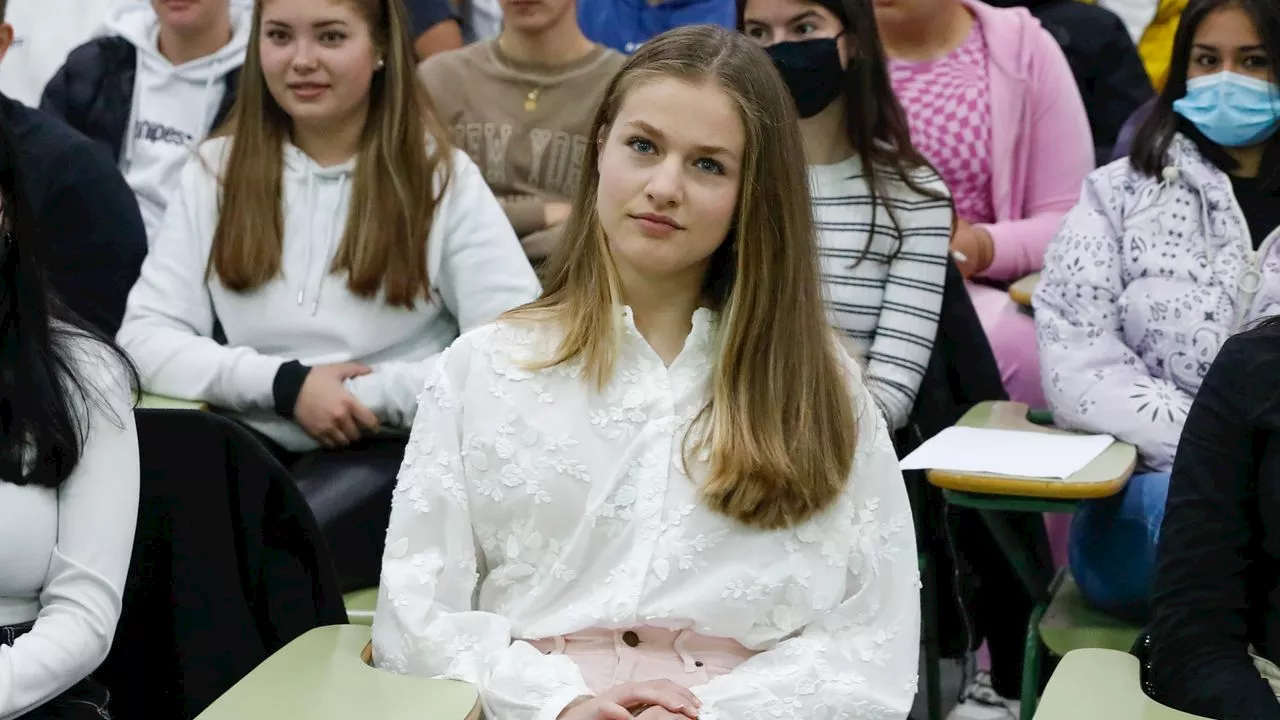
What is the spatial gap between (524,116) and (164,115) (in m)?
0.83

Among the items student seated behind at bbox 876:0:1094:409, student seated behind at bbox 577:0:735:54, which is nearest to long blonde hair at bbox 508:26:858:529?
student seated behind at bbox 876:0:1094:409

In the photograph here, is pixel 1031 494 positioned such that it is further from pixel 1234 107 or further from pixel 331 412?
pixel 331 412

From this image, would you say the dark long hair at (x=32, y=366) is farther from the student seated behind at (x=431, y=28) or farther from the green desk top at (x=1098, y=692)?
the student seated behind at (x=431, y=28)

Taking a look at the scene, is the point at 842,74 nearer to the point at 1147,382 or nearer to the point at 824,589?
the point at 1147,382

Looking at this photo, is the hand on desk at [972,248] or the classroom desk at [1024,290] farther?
the hand on desk at [972,248]

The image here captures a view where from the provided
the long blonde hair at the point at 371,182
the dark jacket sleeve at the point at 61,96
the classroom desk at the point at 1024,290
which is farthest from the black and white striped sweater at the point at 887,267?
the dark jacket sleeve at the point at 61,96

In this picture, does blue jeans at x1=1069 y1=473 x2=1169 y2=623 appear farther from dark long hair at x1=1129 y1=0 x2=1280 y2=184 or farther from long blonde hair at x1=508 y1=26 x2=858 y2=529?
long blonde hair at x1=508 y1=26 x2=858 y2=529

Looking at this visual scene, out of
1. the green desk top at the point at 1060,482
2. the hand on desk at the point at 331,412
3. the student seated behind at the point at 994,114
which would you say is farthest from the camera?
the student seated behind at the point at 994,114

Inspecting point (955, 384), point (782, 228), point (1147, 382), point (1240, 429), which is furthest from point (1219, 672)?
point (955, 384)

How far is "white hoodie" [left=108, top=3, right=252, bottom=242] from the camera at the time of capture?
3.27m

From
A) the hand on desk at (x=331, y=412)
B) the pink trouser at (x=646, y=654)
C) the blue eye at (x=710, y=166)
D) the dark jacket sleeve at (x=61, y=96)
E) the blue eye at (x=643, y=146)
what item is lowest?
Answer: the hand on desk at (x=331, y=412)

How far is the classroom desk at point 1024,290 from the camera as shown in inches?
110

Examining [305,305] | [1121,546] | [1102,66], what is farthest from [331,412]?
[1102,66]

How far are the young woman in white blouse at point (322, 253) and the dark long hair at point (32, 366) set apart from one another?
0.63 m
